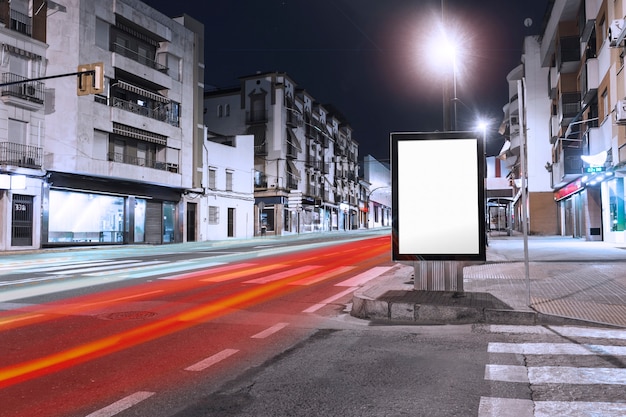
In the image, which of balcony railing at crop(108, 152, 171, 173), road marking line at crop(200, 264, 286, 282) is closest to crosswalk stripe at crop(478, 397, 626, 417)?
road marking line at crop(200, 264, 286, 282)

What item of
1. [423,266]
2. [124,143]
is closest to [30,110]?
[124,143]

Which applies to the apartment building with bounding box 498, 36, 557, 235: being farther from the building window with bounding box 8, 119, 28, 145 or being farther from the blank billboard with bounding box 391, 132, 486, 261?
the blank billboard with bounding box 391, 132, 486, 261

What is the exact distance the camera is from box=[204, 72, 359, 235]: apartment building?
53.7 m

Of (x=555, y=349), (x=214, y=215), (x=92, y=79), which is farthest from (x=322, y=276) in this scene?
(x=214, y=215)

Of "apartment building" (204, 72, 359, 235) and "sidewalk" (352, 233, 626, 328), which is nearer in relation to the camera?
"sidewalk" (352, 233, 626, 328)

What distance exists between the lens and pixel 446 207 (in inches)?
319

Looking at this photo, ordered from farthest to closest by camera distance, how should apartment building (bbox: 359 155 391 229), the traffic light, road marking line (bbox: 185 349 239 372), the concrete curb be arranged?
apartment building (bbox: 359 155 391 229)
the traffic light
the concrete curb
road marking line (bbox: 185 349 239 372)

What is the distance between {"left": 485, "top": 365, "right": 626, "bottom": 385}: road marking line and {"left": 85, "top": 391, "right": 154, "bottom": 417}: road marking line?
2.90 m

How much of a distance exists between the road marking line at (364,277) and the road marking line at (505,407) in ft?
24.7

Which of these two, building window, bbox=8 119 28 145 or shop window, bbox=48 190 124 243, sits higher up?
building window, bbox=8 119 28 145

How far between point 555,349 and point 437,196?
10.6 feet

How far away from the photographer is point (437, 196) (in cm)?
812

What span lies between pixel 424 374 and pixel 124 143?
31.3 m

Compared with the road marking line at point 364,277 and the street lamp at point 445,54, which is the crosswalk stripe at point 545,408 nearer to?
the road marking line at point 364,277
